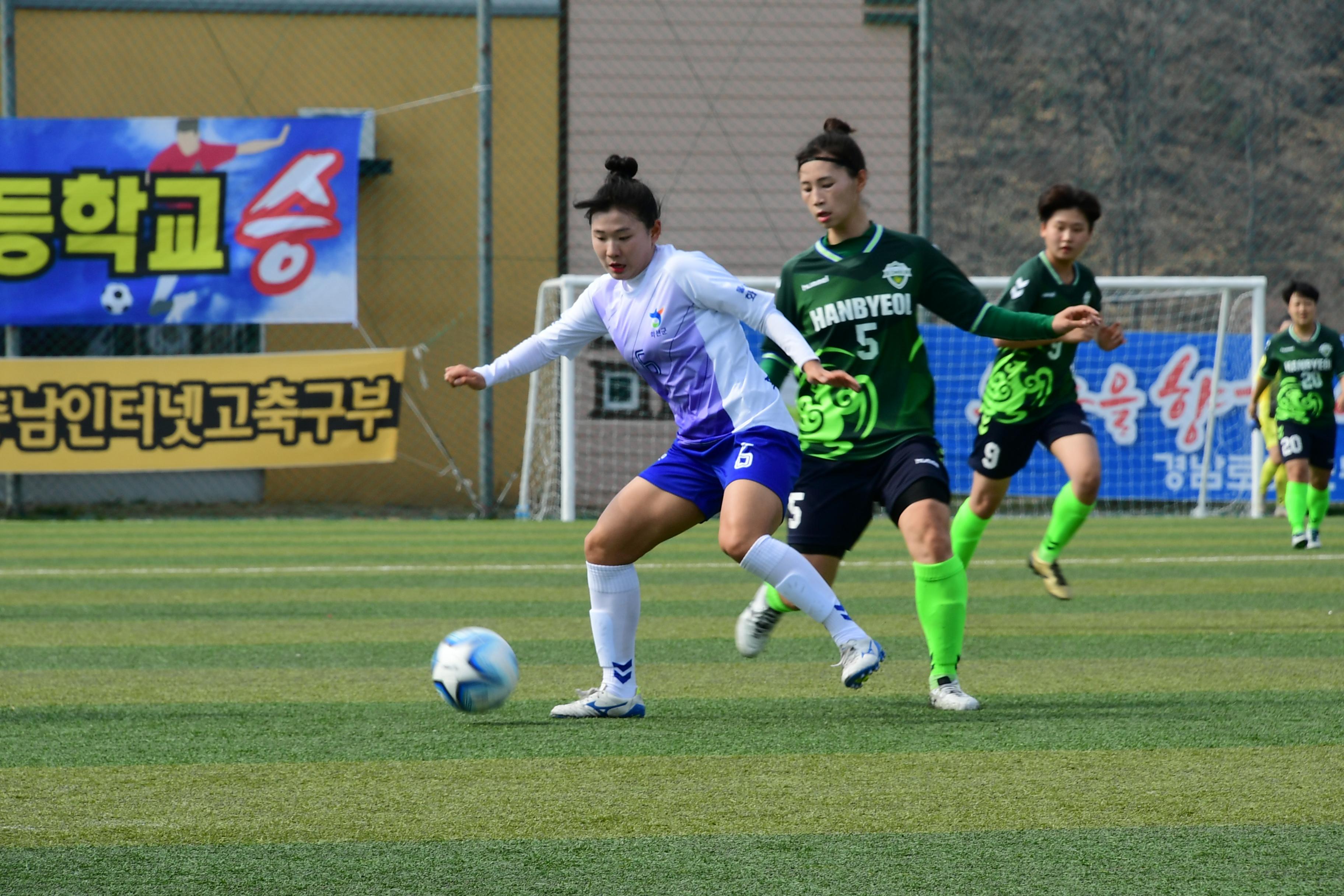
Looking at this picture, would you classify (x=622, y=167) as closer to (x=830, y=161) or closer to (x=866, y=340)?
(x=830, y=161)

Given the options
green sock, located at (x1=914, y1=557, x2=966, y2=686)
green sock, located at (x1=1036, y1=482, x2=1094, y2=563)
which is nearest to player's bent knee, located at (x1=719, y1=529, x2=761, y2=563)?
green sock, located at (x1=914, y1=557, x2=966, y2=686)

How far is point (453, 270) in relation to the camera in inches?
731

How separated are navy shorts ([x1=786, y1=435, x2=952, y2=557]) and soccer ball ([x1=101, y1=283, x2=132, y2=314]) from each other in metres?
11.5

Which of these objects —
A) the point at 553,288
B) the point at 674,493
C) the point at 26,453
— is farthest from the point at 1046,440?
the point at 26,453

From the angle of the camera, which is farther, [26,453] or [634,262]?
[26,453]

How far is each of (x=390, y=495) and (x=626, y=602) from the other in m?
13.5

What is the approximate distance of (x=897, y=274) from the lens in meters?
5.22

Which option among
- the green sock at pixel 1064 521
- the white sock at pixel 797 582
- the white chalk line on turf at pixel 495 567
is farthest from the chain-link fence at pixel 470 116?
the white sock at pixel 797 582

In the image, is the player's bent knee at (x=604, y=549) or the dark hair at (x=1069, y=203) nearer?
the player's bent knee at (x=604, y=549)

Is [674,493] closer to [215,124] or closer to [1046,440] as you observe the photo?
[1046,440]

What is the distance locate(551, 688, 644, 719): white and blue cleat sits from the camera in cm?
480

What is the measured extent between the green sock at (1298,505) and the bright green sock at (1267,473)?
3625 mm

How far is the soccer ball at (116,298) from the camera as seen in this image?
595 inches

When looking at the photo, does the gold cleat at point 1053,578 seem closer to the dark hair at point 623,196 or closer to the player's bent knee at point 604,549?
the player's bent knee at point 604,549
